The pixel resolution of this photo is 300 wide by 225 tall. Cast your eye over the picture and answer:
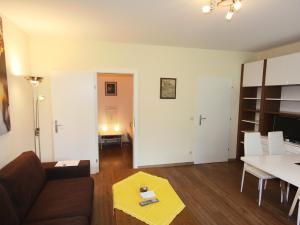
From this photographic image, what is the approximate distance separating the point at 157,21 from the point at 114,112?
Result: 11.6 feet

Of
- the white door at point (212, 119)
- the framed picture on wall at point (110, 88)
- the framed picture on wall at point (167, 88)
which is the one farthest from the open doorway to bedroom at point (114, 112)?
the white door at point (212, 119)

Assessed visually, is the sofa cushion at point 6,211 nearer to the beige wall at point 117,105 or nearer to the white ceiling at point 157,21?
the white ceiling at point 157,21

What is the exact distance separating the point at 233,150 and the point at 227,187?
1496 mm

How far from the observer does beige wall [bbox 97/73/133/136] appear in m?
5.51

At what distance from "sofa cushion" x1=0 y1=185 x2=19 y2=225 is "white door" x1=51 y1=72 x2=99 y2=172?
6.46 ft

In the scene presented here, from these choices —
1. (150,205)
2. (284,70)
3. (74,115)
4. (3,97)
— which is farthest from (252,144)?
(3,97)

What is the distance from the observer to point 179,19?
240 cm

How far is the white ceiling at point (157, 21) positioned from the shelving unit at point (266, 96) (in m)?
0.56

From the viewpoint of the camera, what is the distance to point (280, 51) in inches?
146

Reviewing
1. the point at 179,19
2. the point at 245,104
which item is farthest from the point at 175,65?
the point at 245,104

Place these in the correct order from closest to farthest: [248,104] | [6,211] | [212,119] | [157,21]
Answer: [6,211] → [157,21] → [212,119] → [248,104]

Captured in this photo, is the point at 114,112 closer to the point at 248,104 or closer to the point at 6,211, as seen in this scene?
the point at 248,104

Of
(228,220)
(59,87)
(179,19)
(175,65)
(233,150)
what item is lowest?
(228,220)

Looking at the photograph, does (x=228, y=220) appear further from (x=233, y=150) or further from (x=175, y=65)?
(x=175, y=65)
